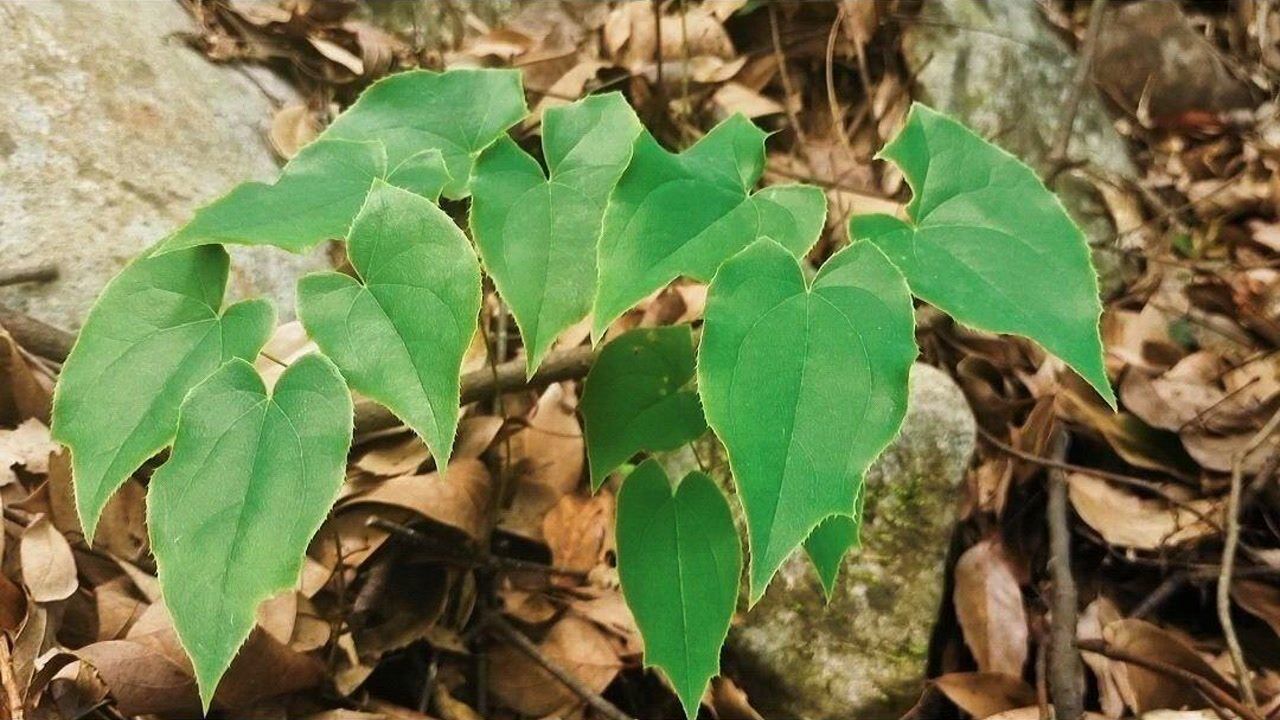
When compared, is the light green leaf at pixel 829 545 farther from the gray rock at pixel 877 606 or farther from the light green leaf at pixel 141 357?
the light green leaf at pixel 141 357

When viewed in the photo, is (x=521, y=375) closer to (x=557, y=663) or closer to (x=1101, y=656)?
(x=557, y=663)

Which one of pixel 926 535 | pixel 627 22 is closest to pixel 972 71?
pixel 627 22

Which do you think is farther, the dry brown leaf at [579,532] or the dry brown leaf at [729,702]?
the dry brown leaf at [579,532]

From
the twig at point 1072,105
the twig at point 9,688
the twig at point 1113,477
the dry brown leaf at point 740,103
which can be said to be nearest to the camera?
the twig at point 9,688

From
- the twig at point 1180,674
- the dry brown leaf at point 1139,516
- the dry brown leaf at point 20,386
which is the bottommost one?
the dry brown leaf at point 1139,516

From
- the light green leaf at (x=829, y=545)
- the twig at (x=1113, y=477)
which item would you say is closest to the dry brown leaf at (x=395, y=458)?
the light green leaf at (x=829, y=545)

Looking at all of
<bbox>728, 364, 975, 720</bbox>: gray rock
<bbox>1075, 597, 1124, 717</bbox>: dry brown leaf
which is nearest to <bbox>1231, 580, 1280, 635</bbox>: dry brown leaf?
<bbox>1075, 597, 1124, 717</bbox>: dry brown leaf

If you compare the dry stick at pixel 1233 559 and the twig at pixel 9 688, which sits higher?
the twig at pixel 9 688
